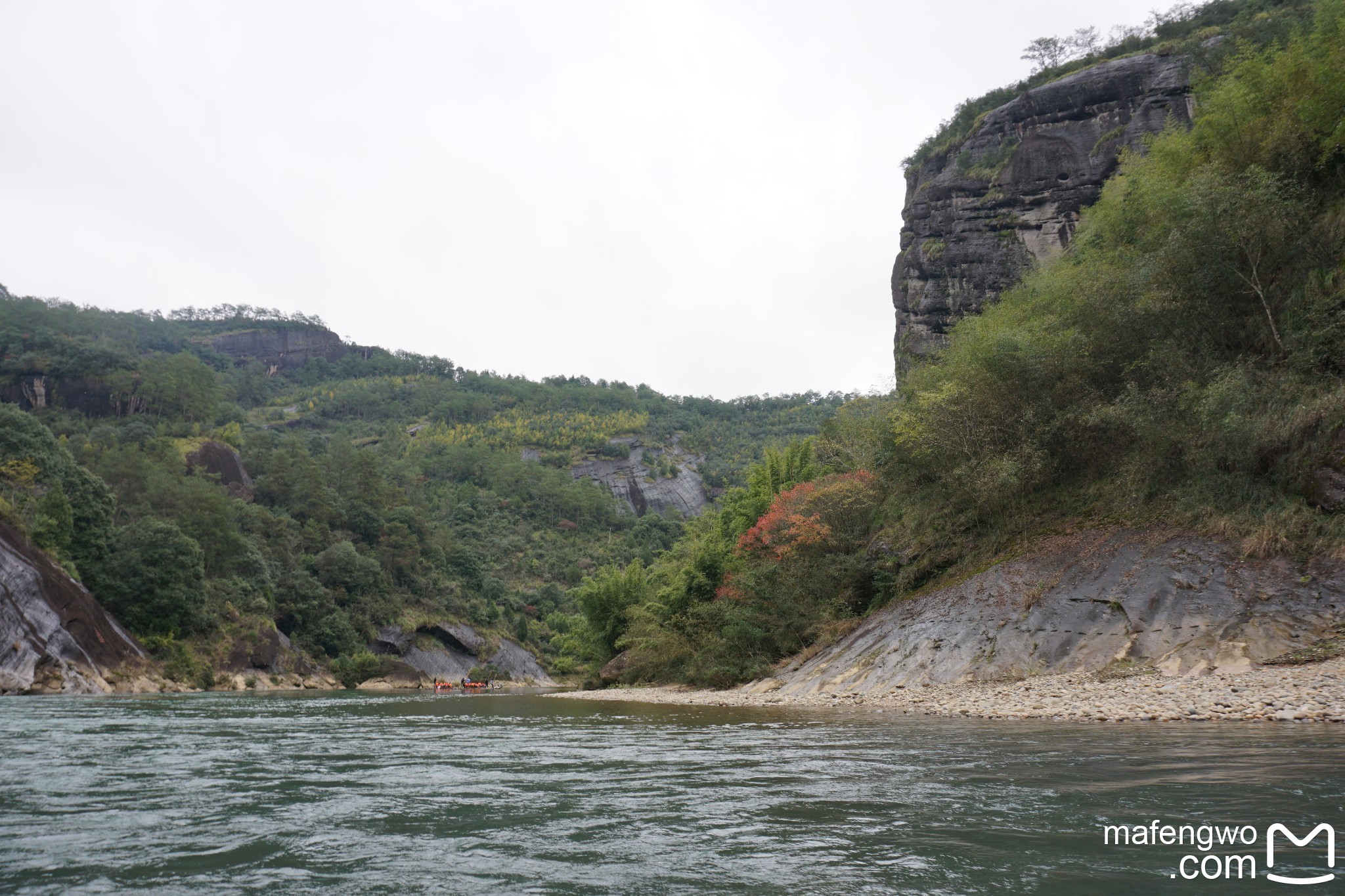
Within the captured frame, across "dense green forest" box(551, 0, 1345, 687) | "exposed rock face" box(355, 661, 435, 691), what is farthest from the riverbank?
"exposed rock face" box(355, 661, 435, 691)

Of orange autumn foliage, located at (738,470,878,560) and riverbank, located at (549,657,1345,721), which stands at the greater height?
orange autumn foliage, located at (738,470,878,560)

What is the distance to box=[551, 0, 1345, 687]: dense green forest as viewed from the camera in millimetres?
19125

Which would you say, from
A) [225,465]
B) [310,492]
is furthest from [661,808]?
[225,465]

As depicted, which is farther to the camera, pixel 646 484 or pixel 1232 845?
pixel 646 484

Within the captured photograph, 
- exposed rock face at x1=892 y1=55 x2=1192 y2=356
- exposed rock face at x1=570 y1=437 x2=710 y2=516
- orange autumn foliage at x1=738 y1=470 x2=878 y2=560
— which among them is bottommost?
orange autumn foliage at x1=738 y1=470 x2=878 y2=560

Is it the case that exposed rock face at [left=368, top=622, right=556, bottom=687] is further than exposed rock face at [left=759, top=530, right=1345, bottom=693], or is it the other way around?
exposed rock face at [left=368, top=622, right=556, bottom=687]

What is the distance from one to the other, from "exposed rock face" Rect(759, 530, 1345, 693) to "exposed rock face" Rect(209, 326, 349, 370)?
191m

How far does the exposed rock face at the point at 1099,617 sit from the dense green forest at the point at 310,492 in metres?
27.6

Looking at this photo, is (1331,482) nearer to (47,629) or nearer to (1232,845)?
(1232,845)

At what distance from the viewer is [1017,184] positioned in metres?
42.8

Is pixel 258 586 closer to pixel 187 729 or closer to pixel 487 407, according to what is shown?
pixel 187 729

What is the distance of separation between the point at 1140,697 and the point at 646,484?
127m

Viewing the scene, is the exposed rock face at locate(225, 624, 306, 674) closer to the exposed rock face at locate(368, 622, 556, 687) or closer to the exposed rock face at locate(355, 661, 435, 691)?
the exposed rock face at locate(355, 661, 435, 691)

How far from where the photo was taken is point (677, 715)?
2036cm
